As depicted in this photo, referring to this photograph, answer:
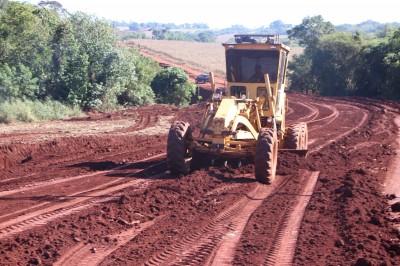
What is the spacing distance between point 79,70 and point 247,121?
18166 mm

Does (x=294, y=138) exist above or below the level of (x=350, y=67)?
below

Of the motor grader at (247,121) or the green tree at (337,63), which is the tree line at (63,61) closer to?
the motor grader at (247,121)

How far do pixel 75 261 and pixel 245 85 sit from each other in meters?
8.19

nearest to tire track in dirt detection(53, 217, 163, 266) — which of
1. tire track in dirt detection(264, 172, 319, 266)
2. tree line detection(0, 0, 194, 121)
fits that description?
tire track in dirt detection(264, 172, 319, 266)

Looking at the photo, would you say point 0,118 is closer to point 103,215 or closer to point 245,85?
point 245,85

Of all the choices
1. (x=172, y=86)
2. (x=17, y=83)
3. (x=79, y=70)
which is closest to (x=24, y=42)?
(x=17, y=83)

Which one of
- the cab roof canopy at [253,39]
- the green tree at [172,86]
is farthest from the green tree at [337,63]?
the cab roof canopy at [253,39]

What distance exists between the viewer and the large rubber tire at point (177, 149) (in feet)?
43.8

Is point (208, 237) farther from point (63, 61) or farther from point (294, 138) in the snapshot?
point (63, 61)

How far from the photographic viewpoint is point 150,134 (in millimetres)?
22219

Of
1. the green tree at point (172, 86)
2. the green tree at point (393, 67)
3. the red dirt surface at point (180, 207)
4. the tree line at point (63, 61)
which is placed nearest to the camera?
the red dirt surface at point (180, 207)

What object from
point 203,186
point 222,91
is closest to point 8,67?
point 222,91

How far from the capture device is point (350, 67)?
45.3 meters

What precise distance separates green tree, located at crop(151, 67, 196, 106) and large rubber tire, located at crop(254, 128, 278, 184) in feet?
81.3
